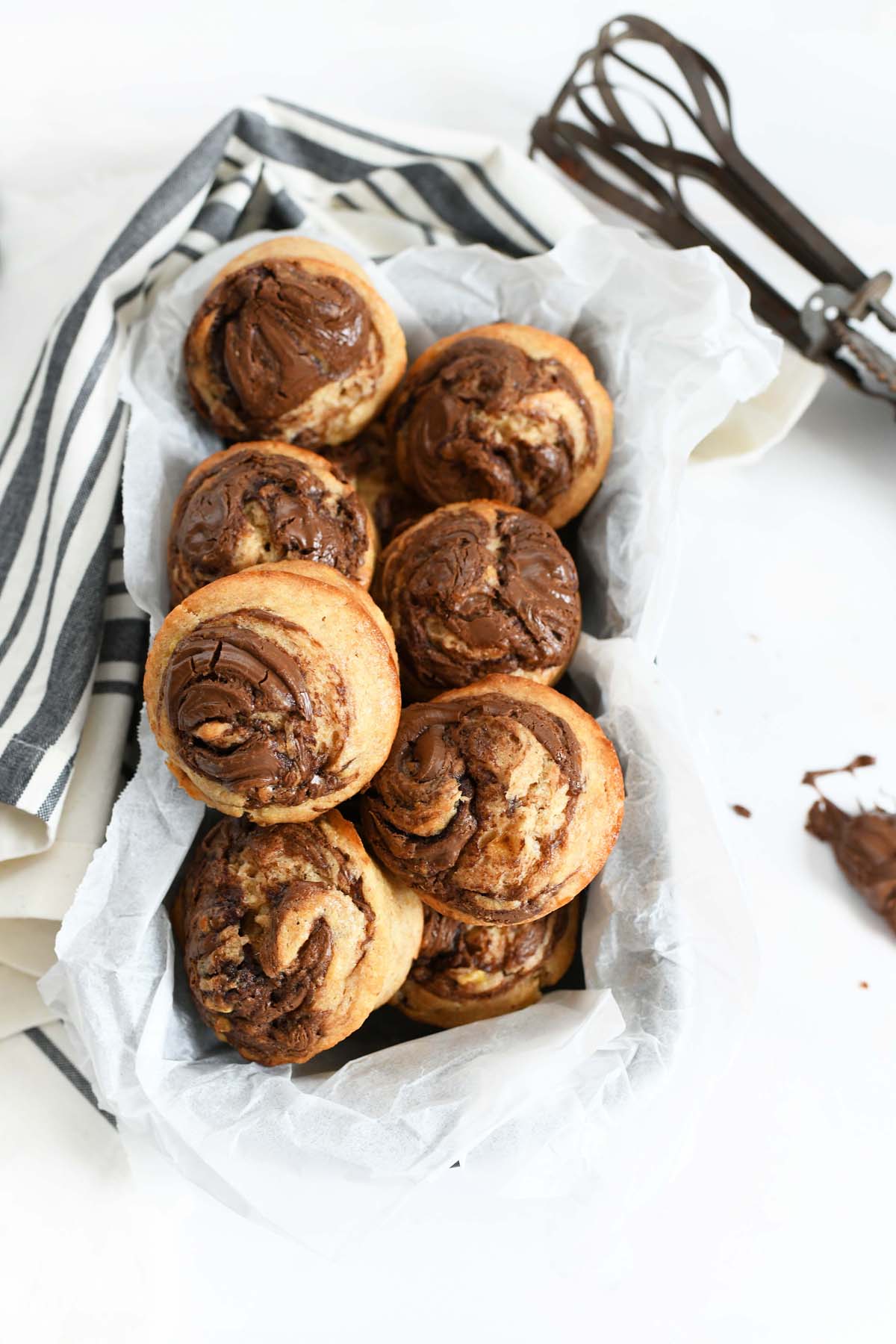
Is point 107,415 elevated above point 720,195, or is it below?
below

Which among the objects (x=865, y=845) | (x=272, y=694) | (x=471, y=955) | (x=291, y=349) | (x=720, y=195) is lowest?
(x=471, y=955)

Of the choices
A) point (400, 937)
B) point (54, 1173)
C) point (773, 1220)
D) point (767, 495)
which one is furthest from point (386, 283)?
point (773, 1220)

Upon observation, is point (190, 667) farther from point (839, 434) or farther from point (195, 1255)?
point (839, 434)

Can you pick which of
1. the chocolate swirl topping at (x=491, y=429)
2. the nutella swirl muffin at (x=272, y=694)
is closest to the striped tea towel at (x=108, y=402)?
the nutella swirl muffin at (x=272, y=694)

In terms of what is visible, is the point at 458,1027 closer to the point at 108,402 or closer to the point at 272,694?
the point at 272,694

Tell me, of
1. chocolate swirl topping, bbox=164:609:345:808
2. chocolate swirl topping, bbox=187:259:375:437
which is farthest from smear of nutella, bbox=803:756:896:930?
chocolate swirl topping, bbox=187:259:375:437

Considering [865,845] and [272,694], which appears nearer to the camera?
[272,694]

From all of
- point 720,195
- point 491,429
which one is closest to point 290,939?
point 491,429

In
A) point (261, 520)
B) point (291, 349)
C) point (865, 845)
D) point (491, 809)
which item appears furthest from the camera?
point (865, 845)

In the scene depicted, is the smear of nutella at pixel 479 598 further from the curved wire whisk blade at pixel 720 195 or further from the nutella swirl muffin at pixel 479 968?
the curved wire whisk blade at pixel 720 195
